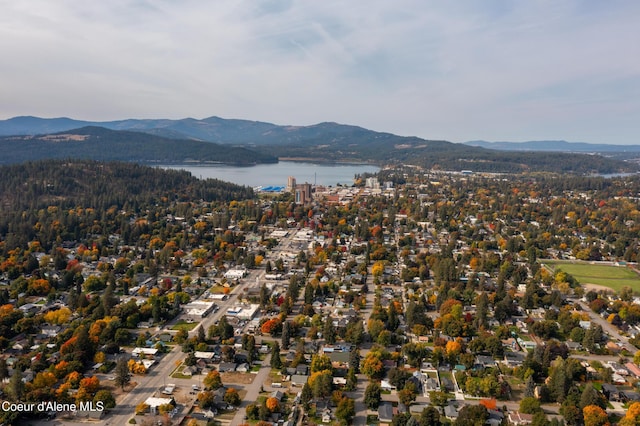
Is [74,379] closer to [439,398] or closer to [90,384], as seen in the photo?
[90,384]

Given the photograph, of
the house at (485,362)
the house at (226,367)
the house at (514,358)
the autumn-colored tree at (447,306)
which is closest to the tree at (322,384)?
the house at (226,367)

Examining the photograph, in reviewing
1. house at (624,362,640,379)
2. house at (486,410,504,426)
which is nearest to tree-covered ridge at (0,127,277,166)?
house at (486,410,504,426)

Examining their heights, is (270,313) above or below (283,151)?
below

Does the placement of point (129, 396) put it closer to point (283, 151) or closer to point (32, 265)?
point (32, 265)

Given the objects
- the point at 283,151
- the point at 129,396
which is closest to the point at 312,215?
the point at 129,396

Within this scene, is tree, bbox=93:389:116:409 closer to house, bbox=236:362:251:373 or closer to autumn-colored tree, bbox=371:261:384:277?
house, bbox=236:362:251:373

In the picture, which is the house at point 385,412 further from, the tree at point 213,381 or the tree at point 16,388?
the tree at point 16,388
